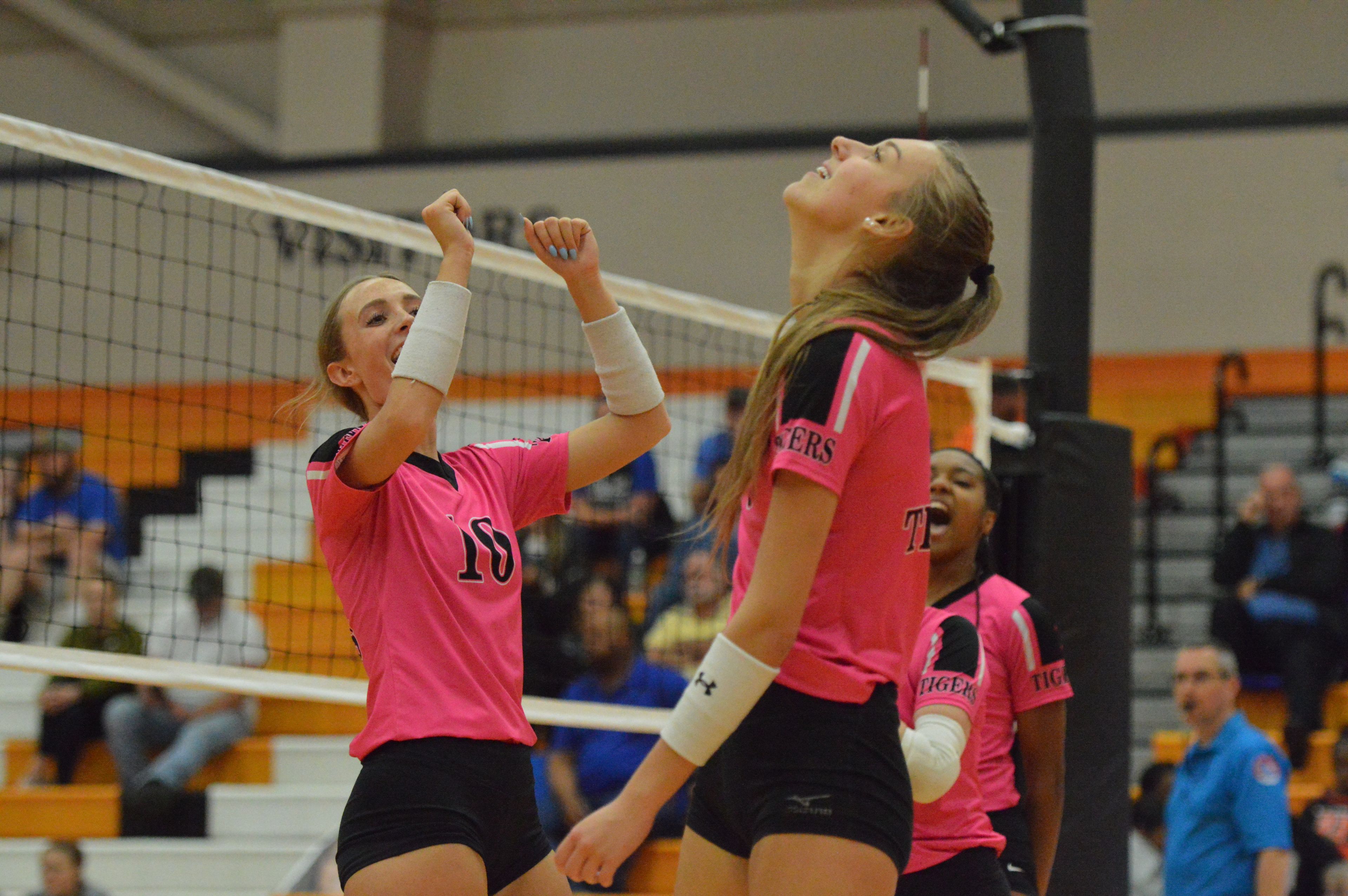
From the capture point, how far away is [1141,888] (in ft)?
23.2

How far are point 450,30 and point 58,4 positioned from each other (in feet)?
10.5

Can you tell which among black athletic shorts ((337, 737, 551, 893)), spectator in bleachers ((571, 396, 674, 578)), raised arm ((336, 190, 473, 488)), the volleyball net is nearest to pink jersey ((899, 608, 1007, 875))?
black athletic shorts ((337, 737, 551, 893))

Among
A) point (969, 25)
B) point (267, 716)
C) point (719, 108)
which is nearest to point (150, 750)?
point (267, 716)

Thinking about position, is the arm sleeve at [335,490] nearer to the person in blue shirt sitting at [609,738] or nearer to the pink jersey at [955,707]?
the pink jersey at [955,707]

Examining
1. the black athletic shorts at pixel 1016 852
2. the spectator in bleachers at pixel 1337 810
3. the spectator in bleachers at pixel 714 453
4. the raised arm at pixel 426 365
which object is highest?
the spectator in bleachers at pixel 714 453

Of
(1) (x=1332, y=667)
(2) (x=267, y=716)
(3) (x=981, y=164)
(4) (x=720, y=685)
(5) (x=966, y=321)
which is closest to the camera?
(4) (x=720, y=685)

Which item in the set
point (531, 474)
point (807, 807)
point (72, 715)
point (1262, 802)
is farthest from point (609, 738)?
point (807, 807)

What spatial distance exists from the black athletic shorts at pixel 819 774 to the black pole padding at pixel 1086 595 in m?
2.47

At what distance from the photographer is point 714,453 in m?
8.70

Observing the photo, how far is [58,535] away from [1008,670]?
624 centimetres

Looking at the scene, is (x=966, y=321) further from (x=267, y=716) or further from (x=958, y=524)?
(x=267, y=716)

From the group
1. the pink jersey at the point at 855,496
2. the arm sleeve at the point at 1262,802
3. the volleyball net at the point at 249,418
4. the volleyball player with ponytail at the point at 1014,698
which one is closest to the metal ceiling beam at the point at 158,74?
the volleyball net at the point at 249,418

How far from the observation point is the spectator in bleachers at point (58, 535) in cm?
823

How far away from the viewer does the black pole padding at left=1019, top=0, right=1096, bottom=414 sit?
191 inches
